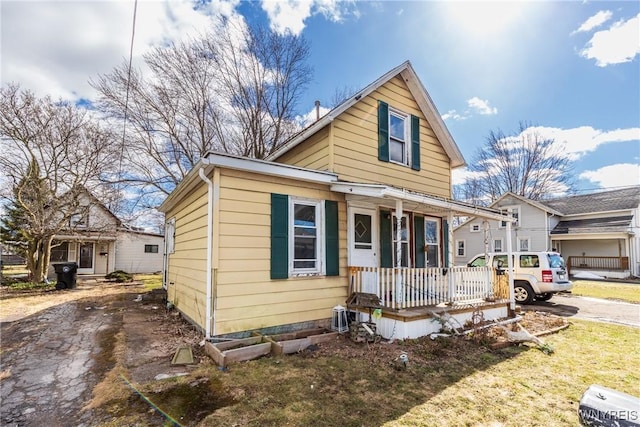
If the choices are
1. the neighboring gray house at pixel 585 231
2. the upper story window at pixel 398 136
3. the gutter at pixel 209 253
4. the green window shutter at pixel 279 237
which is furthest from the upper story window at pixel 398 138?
the neighboring gray house at pixel 585 231

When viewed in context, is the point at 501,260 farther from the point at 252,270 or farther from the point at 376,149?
the point at 252,270

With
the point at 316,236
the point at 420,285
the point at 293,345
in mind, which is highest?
the point at 316,236

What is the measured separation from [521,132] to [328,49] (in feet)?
84.3

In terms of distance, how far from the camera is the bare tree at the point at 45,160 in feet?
45.2

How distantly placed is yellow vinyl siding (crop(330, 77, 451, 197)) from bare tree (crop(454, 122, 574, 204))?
26.1 meters

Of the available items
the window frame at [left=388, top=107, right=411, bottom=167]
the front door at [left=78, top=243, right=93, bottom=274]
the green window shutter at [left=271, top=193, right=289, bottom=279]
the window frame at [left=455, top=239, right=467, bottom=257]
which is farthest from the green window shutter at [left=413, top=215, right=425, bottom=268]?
the front door at [left=78, top=243, right=93, bottom=274]

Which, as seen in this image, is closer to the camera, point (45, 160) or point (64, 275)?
point (64, 275)

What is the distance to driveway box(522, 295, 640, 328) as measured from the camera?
8.80 meters

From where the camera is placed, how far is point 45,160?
14.7m

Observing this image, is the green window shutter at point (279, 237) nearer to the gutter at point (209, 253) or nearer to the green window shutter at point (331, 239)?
the green window shutter at point (331, 239)

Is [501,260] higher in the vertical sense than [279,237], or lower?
lower

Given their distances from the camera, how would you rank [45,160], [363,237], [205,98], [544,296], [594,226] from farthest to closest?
[594,226] → [205,98] → [45,160] → [544,296] → [363,237]

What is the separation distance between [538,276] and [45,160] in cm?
2140

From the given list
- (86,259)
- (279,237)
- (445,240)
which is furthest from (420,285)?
(86,259)
